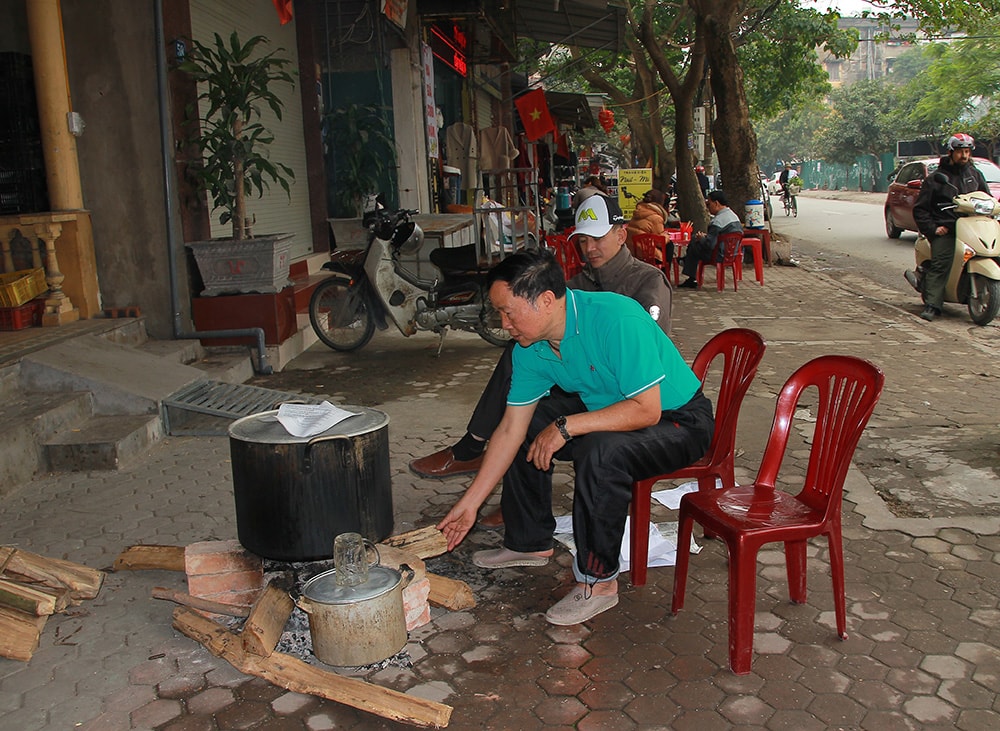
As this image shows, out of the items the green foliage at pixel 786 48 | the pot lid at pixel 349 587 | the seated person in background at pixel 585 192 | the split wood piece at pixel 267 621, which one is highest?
the green foliage at pixel 786 48

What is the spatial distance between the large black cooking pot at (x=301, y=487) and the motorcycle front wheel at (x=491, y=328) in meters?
4.58

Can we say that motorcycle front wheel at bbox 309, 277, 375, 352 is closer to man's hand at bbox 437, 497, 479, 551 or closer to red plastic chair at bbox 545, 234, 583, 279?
red plastic chair at bbox 545, 234, 583, 279

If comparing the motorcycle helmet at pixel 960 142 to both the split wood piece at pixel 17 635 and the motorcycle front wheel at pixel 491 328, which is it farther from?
the split wood piece at pixel 17 635

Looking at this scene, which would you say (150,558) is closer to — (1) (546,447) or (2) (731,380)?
(1) (546,447)

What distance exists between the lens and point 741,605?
2869 mm

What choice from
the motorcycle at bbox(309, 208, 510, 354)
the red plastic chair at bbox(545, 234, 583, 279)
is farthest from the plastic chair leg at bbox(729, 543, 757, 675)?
the red plastic chair at bbox(545, 234, 583, 279)

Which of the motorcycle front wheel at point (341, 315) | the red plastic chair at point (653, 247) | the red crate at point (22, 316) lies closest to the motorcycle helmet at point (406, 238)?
the motorcycle front wheel at point (341, 315)

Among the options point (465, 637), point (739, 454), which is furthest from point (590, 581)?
point (739, 454)

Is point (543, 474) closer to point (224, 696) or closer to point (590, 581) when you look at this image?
point (590, 581)

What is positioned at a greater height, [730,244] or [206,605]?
[730,244]

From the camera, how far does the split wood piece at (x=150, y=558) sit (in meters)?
3.67

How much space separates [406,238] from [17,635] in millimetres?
5262

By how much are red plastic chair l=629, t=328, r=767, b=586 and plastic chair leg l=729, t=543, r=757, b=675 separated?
0.60 m

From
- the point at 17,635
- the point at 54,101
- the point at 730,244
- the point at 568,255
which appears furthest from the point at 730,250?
the point at 17,635
